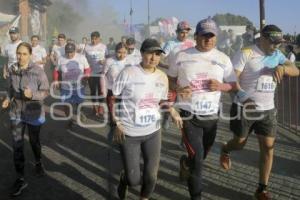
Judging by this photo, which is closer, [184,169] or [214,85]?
[214,85]

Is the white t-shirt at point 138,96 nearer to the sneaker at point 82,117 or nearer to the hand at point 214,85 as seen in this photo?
the hand at point 214,85

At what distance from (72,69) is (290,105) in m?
4.85

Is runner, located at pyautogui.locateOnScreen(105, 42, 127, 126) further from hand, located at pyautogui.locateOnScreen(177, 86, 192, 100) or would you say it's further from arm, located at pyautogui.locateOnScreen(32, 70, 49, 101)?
hand, located at pyautogui.locateOnScreen(177, 86, 192, 100)

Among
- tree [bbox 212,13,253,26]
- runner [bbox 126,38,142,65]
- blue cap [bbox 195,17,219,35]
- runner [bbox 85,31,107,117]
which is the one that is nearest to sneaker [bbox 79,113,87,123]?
runner [bbox 85,31,107,117]

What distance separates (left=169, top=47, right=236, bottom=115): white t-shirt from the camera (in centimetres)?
490

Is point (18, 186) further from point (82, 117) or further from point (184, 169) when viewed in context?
point (82, 117)

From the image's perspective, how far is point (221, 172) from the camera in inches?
250

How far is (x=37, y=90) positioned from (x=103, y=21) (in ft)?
283

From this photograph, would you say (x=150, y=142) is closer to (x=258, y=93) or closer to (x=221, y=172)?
(x=258, y=93)

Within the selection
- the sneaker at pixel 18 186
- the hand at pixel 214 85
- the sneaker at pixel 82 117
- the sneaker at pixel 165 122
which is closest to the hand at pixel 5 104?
the sneaker at pixel 18 186

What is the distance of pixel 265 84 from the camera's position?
17.1ft

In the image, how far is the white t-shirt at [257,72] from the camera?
5.16 meters

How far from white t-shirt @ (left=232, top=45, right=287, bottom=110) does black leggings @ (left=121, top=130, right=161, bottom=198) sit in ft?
4.30

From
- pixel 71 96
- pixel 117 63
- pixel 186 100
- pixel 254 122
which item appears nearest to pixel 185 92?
pixel 186 100
